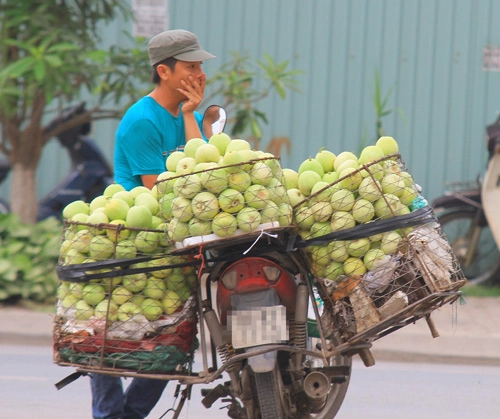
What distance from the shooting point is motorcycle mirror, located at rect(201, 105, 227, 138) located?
4234mm

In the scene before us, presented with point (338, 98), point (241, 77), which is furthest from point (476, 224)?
point (241, 77)

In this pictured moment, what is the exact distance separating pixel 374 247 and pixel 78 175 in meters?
6.90

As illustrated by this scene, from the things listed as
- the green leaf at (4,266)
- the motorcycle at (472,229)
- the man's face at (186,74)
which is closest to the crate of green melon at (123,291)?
the man's face at (186,74)

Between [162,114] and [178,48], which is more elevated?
[178,48]

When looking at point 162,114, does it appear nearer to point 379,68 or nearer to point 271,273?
point 271,273

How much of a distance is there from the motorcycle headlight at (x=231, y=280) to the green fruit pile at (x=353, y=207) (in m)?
0.31

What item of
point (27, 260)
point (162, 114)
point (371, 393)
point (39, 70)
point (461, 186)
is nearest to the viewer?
point (162, 114)

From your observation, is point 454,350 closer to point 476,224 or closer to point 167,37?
point 476,224

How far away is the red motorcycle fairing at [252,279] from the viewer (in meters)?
3.52

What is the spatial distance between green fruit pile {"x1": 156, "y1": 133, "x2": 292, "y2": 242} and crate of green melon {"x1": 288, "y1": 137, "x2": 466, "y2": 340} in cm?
17

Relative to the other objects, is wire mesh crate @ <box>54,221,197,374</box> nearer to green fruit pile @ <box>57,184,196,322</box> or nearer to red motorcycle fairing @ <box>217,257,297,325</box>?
green fruit pile @ <box>57,184,196,322</box>

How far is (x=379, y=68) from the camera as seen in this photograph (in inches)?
408

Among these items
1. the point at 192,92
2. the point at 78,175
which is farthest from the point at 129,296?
the point at 78,175

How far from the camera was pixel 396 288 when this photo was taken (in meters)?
3.47
